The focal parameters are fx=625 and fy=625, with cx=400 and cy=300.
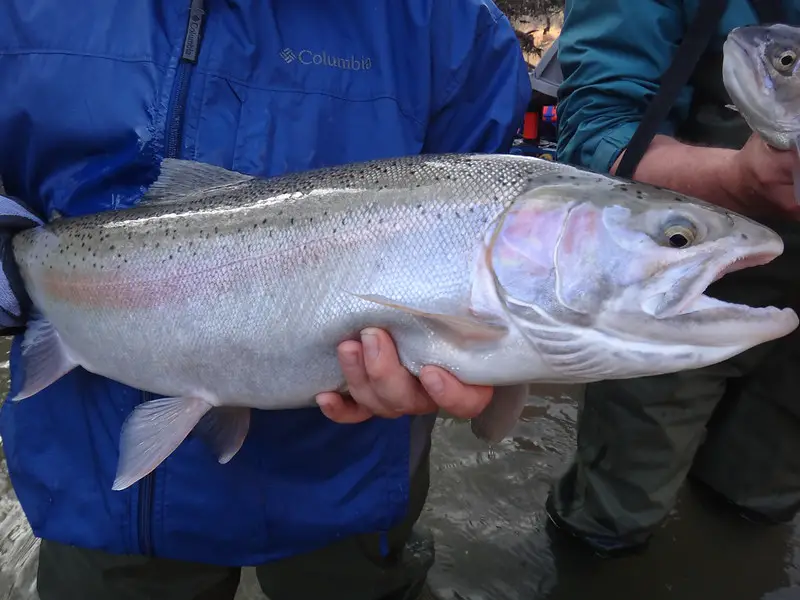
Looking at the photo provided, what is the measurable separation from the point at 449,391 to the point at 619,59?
4.75 feet

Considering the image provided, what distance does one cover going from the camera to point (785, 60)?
1478 millimetres

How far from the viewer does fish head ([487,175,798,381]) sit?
1.20 meters

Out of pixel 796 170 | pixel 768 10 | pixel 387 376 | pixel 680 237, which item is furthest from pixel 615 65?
pixel 387 376

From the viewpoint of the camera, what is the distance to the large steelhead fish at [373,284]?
4.03ft

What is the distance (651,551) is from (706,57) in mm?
1930

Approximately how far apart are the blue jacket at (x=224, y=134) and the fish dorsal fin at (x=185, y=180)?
2.3 inches

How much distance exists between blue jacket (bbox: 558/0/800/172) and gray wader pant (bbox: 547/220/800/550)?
0.72 meters

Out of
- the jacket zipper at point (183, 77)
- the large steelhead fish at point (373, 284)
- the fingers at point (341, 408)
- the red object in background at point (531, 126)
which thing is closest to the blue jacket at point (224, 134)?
the jacket zipper at point (183, 77)

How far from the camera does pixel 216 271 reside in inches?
57.5

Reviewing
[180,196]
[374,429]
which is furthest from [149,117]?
[374,429]

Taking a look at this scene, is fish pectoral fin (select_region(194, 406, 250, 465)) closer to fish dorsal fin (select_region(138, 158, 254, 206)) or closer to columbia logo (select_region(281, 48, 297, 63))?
fish dorsal fin (select_region(138, 158, 254, 206))

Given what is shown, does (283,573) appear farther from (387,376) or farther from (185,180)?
(185,180)

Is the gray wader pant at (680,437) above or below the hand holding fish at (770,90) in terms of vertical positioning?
below

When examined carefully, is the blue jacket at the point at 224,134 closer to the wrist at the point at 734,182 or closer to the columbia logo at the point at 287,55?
the columbia logo at the point at 287,55
